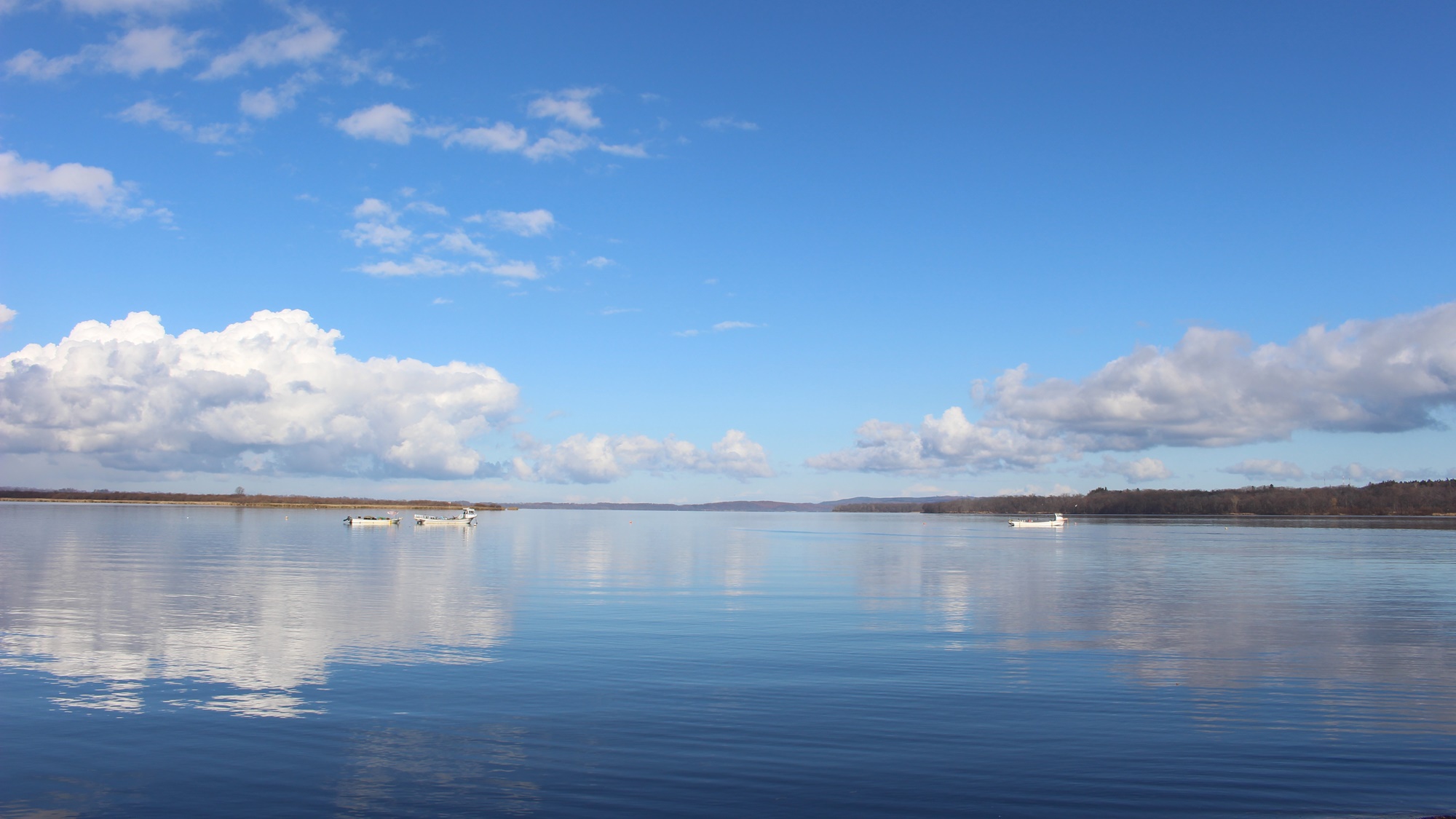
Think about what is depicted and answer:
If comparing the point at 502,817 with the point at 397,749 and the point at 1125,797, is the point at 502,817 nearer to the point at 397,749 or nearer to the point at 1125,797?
the point at 397,749

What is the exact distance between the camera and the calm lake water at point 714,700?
12852 millimetres

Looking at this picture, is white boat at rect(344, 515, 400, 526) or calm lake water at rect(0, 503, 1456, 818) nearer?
calm lake water at rect(0, 503, 1456, 818)

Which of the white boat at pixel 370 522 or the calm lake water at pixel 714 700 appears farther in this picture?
the white boat at pixel 370 522

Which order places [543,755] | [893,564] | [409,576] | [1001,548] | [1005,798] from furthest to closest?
[1001,548] → [893,564] → [409,576] → [543,755] → [1005,798]

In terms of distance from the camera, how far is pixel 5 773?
527 inches

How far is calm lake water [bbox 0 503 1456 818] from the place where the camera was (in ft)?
42.2

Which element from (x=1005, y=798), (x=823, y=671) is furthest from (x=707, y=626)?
(x=1005, y=798)

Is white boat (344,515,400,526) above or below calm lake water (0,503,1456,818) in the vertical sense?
below

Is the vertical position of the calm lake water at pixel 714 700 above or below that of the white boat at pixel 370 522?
above

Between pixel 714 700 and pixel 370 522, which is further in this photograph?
pixel 370 522

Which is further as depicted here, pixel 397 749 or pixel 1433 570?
pixel 1433 570

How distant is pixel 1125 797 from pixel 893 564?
49.2 meters

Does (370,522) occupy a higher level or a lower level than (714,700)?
lower

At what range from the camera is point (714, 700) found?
1853 centimetres
